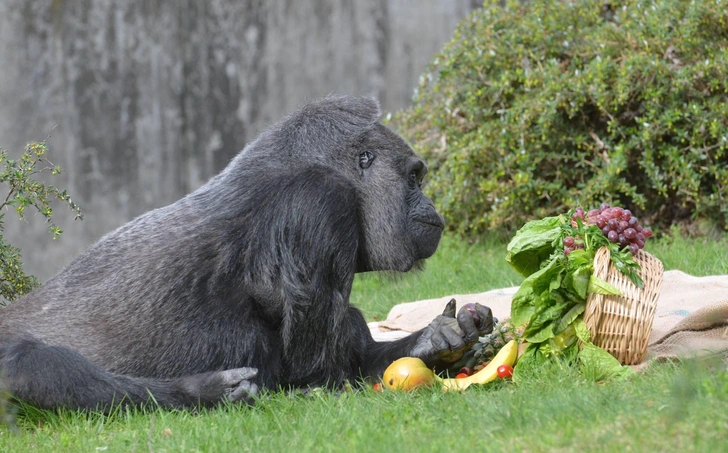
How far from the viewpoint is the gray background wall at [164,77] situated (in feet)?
32.6

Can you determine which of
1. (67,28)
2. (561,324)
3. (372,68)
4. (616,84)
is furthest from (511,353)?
(67,28)

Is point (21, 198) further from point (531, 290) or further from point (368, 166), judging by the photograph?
point (531, 290)

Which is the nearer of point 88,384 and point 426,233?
point 88,384

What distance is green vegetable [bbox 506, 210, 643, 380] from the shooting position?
3.71 metres

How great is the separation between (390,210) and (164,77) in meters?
6.69

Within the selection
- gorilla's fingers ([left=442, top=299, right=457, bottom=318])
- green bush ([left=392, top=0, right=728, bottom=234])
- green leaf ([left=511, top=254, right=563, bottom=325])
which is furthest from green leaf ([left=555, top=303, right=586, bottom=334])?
green bush ([left=392, top=0, right=728, bottom=234])

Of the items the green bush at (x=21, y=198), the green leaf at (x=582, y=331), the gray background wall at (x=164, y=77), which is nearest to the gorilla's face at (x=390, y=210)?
the green leaf at (x=582, y=331)

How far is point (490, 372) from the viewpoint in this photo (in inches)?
151

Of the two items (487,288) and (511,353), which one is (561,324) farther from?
(487,288)

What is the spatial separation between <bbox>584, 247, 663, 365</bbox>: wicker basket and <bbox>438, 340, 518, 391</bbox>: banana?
1.19 feet

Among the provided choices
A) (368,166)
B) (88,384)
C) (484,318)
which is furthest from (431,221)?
(88,384)

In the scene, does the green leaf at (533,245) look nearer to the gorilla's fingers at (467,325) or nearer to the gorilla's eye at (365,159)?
the gorilla's fingers at (467,325)

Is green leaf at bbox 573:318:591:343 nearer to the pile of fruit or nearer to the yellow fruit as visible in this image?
the pile of fruit

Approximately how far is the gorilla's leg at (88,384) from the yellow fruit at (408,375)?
0.58m
